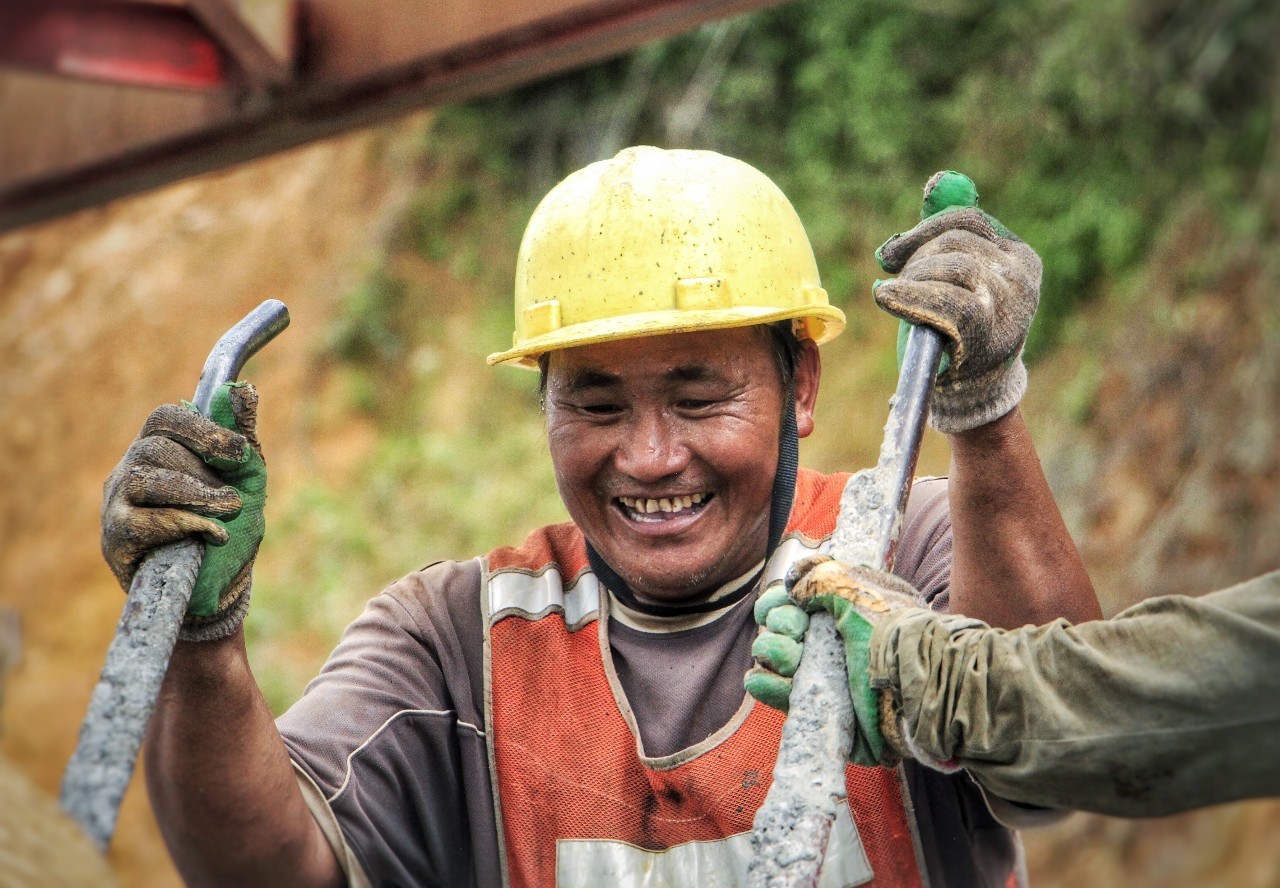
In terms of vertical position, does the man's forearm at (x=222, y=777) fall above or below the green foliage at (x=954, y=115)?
below

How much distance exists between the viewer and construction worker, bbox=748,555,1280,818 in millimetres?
1717

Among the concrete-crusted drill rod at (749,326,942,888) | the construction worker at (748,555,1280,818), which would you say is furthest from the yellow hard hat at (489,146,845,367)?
the construction worker at (748,555,1280,818)

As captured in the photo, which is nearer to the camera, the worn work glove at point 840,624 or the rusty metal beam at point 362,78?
the worn work glove at point 840,624

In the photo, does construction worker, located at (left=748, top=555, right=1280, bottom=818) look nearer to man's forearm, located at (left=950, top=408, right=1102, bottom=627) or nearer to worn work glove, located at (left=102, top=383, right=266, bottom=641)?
man's forearm, located at (left=950, top=408, right=1102, bottom=627)

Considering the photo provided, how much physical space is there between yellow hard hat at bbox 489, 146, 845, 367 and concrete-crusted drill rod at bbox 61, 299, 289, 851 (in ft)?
2.15

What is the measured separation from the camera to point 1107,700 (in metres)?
1.80

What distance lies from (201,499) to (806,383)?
1.27 meters

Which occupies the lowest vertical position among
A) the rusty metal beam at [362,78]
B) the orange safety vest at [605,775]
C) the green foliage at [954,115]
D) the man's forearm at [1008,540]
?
the orange safety vest at [605,775]

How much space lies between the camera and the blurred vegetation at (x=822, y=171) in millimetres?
6648

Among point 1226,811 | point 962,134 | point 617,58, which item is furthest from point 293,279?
point 1226,811

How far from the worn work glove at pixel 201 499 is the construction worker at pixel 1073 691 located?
88 centimetres

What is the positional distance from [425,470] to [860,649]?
617 cm

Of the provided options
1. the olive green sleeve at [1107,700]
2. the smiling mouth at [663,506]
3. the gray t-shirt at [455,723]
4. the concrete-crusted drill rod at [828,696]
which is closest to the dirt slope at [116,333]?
the gray t-shirt at [455,723]

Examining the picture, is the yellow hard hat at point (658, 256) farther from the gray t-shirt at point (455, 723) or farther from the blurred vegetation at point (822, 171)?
the blurred vegetation at point (822, 171)
